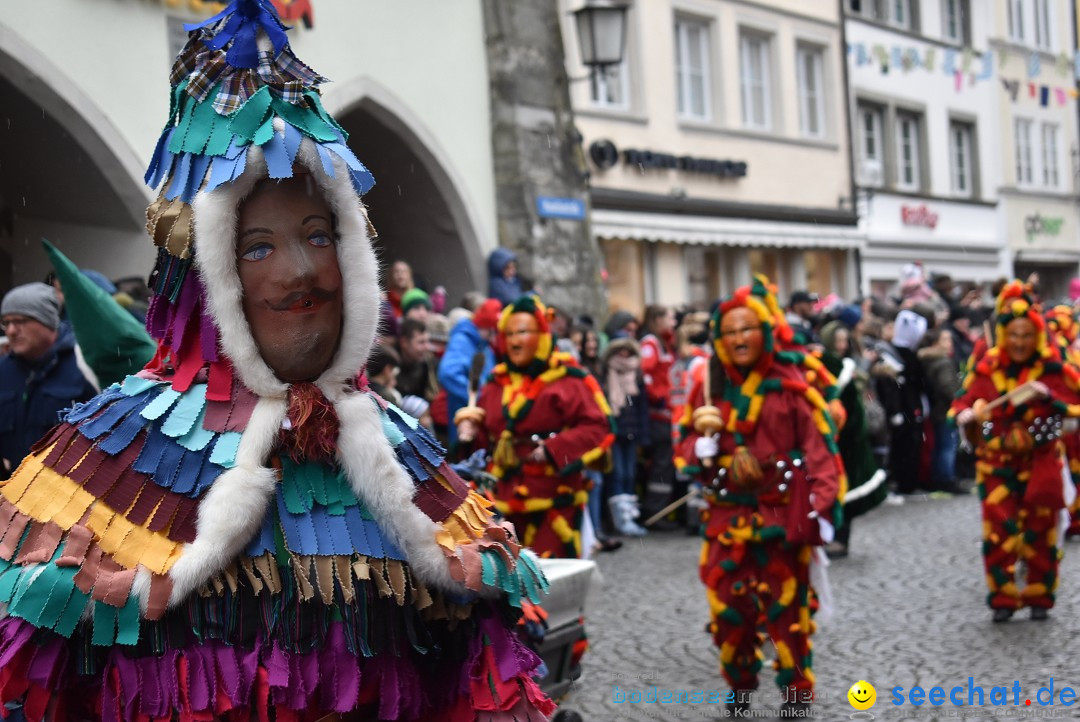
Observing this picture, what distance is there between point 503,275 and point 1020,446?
6.18 metres

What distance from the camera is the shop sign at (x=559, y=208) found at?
13802mm

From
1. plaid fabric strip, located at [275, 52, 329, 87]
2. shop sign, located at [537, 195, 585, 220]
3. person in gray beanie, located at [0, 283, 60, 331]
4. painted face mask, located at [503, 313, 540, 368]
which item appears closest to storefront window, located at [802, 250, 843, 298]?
shop sign, located at [537, 195, 585, 220]

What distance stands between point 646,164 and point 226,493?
16.2 m

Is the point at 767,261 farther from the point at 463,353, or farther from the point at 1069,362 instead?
the point at 1069,362

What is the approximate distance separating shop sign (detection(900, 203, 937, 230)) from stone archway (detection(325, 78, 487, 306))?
44.6 ft

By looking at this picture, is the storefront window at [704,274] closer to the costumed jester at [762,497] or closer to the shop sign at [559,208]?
the shop sign at [559,208]

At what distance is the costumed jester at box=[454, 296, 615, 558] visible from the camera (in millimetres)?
7266

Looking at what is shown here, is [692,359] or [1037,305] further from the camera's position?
[692,359]

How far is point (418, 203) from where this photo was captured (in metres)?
13.6

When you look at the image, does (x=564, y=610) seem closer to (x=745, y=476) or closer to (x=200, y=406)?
(x=745, y=476)

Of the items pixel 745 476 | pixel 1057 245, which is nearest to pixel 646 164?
pixel 745 476

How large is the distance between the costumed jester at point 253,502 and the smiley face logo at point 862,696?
325cm

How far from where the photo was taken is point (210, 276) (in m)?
2.92

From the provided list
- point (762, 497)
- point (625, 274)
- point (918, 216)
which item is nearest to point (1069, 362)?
point (762, 497)
